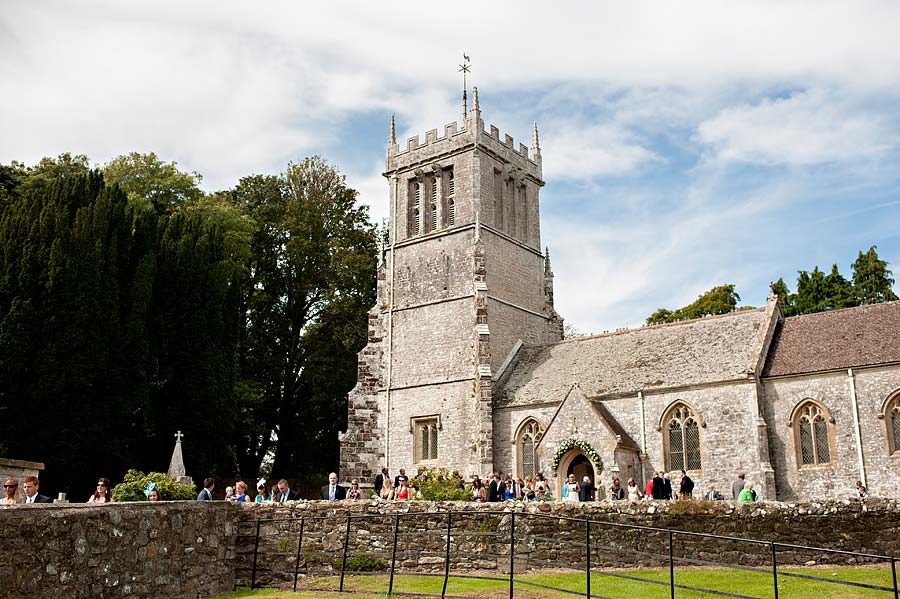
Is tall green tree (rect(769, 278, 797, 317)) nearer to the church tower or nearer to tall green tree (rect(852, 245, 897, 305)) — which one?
tall green tree (rect(852, 245, 897, 305))

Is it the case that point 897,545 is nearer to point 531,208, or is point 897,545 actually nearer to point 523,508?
point 523,508

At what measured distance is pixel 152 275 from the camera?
32.9 m

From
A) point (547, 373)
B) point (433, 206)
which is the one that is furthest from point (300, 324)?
point (547, 373)

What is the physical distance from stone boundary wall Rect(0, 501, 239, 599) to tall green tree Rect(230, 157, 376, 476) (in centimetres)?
2813

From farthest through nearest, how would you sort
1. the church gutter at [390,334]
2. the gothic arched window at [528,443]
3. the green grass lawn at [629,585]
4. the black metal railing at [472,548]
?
the church gutter at [390,334], the gothic arched window at [528,443], the black metal railing at [472,548], the green grass lawn at [629,585]

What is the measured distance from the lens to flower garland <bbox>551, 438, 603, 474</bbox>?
92.7 feet

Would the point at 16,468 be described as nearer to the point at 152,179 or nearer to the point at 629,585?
the point at 629,585

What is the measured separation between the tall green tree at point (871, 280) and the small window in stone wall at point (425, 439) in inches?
972

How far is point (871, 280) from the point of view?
45.6 metres

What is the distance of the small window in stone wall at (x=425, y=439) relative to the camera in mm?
34094

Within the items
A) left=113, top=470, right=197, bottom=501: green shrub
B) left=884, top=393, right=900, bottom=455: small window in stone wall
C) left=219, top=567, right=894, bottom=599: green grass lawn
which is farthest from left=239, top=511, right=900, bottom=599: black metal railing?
left=884, top=393, right=900, bottom=455: small window in stone wall

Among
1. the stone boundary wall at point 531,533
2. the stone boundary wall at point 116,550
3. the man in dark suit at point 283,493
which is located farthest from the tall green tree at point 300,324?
the stone boundary wall at point 116,550

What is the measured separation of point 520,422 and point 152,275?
14.9 meters

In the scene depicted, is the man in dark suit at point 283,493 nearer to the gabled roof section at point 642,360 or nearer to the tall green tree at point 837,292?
the gabled roof section at point 642,360
